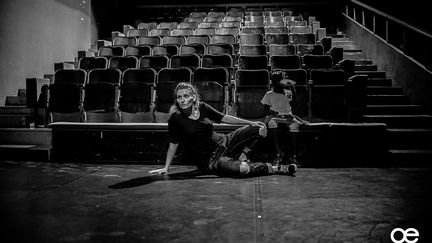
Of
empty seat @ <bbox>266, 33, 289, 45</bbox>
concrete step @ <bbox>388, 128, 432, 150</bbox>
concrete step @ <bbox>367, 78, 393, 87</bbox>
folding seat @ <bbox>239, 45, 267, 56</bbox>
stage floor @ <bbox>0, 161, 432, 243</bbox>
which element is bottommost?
stage floor @ <bbox>0, 161, 432, 243</bbox>

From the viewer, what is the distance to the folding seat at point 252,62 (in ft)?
14.2

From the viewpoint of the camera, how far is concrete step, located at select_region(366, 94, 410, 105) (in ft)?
13.0

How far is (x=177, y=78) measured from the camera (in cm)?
394

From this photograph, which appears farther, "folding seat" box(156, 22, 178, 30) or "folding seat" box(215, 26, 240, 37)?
"folding seat" box(156, 22, 178, 30)

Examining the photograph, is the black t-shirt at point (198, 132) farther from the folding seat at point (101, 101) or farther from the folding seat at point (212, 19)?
the folding seat at point (212, 19)

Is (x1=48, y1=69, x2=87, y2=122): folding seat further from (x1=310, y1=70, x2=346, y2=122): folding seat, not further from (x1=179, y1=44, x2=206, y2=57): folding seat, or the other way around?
(x1=310, y1=70, x2=346, y2=122): folding seat

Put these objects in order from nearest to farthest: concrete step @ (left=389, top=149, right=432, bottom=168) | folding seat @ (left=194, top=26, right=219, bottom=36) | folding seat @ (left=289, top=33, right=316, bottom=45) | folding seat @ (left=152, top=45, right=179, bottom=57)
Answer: concrete step @ (left=389, top=149, right=432, bottom=168)
folding seat @ (left=152, top=45, right=179, bottom=57)
folding seat @ (left=289, top=33, right=316, bottom=45)
folding seat @ (left=194, top=26, right=219, bottom=36)

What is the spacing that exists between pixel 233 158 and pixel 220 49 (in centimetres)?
244

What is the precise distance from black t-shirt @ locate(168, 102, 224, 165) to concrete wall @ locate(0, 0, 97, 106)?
8.32 ft

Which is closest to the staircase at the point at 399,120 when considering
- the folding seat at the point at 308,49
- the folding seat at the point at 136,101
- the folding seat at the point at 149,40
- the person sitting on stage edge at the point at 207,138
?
the folding seat at the point at 308,49

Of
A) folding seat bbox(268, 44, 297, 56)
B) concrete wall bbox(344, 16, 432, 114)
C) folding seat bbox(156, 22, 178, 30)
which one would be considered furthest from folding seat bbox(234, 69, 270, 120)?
folding seat bbox(156, 22, 178, 30)

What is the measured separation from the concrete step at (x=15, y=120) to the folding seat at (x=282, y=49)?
2.61 m

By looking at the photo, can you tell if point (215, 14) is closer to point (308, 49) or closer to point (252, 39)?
point (252, 39)

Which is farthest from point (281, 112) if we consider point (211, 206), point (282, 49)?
point (282, 49)
